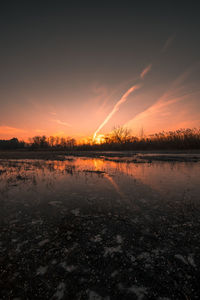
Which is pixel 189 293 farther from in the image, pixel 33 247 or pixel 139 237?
pixel 33 247

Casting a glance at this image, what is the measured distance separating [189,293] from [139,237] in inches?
41.0

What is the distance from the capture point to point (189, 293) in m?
1.55

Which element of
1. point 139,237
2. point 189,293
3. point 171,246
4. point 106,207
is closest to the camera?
point 189,293

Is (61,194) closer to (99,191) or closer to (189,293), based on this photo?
(99,191)

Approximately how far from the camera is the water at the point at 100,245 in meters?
1.65

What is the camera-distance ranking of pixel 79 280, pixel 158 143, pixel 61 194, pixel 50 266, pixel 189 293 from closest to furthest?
1. pixel 189 293
2. pixel 79 280
3. pixel 50 266
4. pixel 61 194
5. pixel 158 143

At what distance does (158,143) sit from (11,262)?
2396 cm

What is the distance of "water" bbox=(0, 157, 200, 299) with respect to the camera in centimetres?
165

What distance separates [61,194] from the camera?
481 cm

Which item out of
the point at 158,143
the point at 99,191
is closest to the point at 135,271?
the point at 99,191

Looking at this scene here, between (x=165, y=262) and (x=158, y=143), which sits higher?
(x=158, y=143)

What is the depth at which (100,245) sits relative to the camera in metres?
2.37

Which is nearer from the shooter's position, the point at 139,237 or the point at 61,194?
the point at 139,237

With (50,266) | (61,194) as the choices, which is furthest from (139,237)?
(61,194)
